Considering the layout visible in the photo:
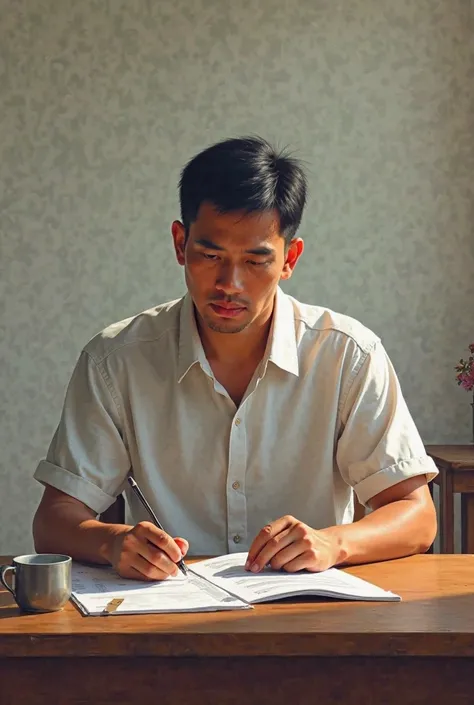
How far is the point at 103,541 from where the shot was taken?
1563 mm

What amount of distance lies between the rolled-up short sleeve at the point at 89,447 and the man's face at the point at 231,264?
0.26 meters

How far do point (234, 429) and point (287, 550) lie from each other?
16.4 inches

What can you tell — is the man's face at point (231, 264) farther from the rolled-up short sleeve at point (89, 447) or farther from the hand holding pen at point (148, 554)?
the hand holding pen at point (148, 554)

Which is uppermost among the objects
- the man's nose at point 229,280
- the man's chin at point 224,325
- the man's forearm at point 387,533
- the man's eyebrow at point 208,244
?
the man's eyebrow at point 208,244

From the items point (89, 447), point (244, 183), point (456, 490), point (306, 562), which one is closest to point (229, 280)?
point (244, 183)

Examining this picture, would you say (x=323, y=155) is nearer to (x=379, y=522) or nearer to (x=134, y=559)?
(x=379, y=522)

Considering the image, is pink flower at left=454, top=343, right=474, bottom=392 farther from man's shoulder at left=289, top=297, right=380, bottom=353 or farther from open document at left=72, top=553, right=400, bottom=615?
open document at left=72, top=553, right=400, bottom=615

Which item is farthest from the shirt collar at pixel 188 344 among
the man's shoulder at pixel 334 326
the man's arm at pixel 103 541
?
the man's arm at pixel 103 541

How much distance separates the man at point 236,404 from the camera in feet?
5.76

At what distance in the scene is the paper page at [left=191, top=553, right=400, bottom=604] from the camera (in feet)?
→ 4.40

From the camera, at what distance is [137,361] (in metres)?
1.90
